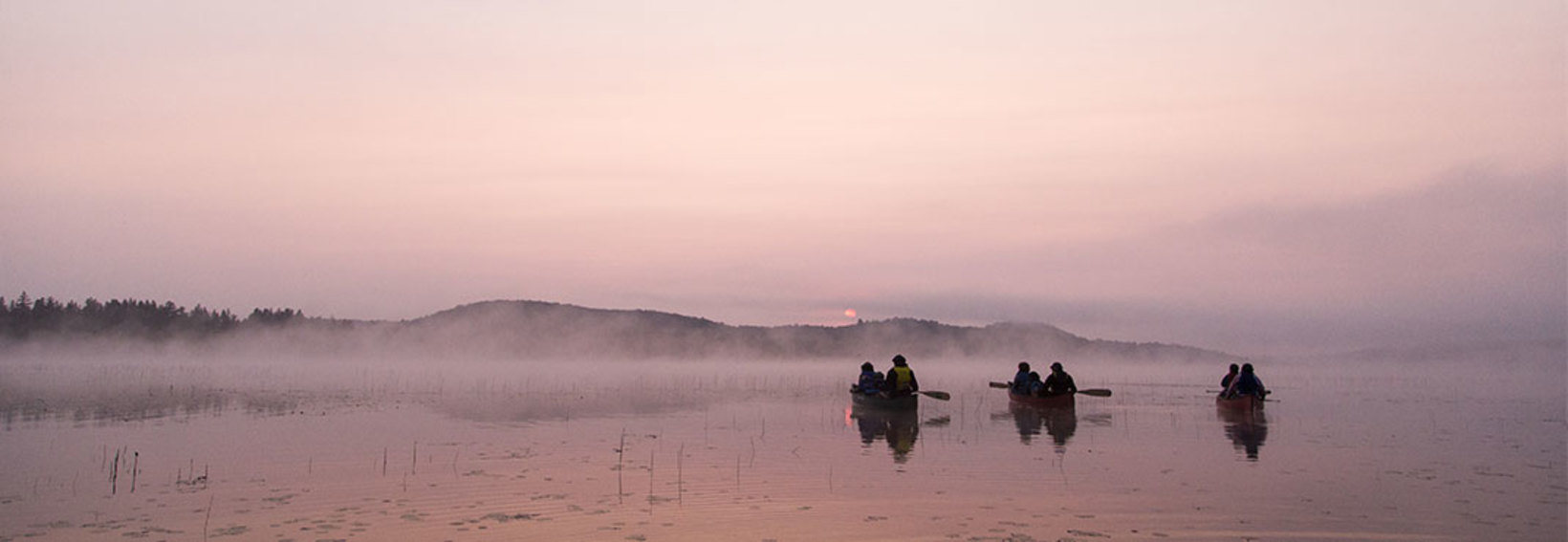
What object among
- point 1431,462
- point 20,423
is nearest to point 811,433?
point 1431,462

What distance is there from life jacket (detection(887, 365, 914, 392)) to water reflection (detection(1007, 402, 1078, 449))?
3.59m

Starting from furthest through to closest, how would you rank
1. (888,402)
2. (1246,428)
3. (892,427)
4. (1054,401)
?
(1054,401) → (888,402) → (1246,428) → (892,427)

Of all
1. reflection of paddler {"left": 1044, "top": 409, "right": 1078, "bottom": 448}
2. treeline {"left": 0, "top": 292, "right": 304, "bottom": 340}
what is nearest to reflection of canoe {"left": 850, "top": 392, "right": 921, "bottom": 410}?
reflection of paddler {"left": 1044, "top": 409, "right": 1078, "bottom": 448}

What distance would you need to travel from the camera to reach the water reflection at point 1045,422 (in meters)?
25.8

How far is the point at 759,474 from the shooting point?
18047 millimetres

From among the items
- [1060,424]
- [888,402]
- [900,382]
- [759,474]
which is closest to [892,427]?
[888,402]

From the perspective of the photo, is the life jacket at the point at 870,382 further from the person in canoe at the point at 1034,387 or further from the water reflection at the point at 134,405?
the water reflection at the point at 134,405

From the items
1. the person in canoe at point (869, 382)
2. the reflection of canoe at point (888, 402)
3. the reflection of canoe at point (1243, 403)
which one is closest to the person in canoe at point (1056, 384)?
the reflection of canoe at point (888, 402)

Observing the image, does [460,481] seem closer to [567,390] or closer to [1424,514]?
[1424,514]

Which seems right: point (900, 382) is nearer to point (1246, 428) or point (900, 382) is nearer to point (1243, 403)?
point (1246, 428)

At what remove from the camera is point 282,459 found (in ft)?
62.7

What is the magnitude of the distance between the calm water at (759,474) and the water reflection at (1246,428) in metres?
0.16

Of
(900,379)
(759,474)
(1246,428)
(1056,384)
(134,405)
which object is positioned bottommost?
(759,474)

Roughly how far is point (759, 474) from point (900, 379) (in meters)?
16.1
